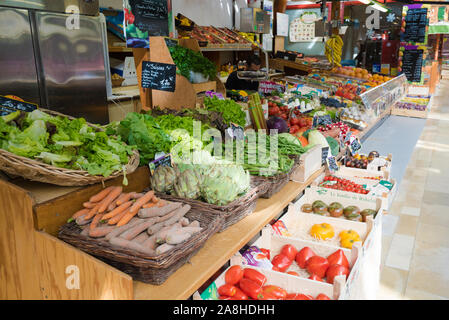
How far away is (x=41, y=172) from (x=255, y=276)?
1264 mm

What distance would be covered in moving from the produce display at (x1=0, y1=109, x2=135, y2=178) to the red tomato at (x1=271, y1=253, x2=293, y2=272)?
120cm

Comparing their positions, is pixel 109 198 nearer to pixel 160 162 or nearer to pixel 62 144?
pixel 62 144

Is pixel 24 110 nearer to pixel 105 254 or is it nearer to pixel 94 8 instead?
pixel 105 254

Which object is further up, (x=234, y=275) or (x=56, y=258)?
(x=56, y=258)

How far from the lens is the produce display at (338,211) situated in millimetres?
3219

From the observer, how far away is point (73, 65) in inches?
189

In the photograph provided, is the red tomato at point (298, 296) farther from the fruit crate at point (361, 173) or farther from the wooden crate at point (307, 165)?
the fruit crate at point (361, 173)

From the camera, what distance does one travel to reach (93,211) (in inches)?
71.4

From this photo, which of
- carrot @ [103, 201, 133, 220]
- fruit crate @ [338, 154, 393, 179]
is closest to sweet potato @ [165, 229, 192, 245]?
carrot @ [103, 201, 133, 220]

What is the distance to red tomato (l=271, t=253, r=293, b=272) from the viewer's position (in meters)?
2.48

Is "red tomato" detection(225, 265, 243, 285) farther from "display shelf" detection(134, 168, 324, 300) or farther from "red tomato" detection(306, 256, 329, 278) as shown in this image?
"red tomato" detection(306, 256, 329, 278)

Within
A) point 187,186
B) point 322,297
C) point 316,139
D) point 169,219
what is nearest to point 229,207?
point 187,186

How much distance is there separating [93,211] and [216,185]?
0.65 metres
